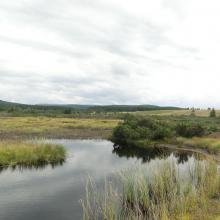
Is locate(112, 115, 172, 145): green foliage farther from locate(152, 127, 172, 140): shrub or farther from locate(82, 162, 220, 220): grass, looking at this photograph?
locate(82, 162, 220, 220): grass

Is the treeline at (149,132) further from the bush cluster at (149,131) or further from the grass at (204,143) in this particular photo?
the grass at (204,143)

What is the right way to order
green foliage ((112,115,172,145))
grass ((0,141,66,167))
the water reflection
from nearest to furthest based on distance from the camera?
grass ((0,141,66,167)) → the water reflection → green foliage ((112,115,172,145))

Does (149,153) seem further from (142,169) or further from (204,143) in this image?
(142,169)

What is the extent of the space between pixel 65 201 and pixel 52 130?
140 feet

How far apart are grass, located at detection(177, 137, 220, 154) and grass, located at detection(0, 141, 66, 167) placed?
18590mm

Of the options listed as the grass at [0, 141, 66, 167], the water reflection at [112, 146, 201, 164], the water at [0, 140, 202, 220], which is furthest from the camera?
the water reflection at [112, 146, 201, 164]

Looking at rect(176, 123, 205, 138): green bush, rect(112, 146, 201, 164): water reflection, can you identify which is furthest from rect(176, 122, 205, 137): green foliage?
rect(112, 146, 201, 164): water reflection

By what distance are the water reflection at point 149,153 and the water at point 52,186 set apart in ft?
1.49

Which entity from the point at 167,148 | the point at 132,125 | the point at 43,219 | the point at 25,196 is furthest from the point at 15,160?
the point at 132,125

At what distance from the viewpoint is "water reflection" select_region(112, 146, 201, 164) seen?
117ft

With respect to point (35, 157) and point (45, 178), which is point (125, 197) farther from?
point (35, 157)

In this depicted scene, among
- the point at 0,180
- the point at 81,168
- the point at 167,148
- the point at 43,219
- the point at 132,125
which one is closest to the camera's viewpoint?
the point at 43,219

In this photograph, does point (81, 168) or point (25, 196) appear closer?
point (25, 196)

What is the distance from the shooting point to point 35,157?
29.5 meters
